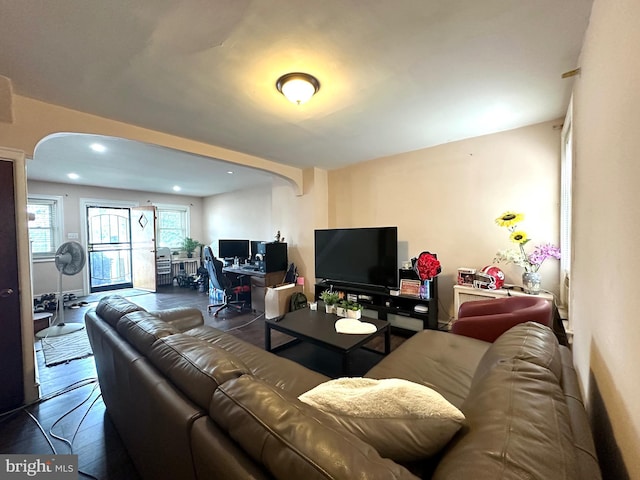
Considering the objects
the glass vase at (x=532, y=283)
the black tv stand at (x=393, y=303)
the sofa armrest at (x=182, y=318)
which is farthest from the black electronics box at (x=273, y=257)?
the glass vase at (x=532, y=283)

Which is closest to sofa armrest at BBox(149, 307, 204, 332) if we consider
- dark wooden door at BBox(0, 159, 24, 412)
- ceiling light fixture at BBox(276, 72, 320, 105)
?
dark wooden door at BBox(0, 159, 24, 412)

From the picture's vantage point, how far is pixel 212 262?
415 centimetres

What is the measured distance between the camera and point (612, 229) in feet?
3.08

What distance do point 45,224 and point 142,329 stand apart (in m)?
5.96

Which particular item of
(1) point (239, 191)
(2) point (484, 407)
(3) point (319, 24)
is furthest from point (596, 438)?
(1) point (239, 191)

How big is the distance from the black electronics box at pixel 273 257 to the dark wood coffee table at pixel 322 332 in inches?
61.5

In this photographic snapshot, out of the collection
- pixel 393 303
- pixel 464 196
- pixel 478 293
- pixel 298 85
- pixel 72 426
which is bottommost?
pixel 72 426

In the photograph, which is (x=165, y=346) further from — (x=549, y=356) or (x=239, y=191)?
(x=239, y=191)

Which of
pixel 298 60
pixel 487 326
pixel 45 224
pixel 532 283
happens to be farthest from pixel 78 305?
pixel 532 283

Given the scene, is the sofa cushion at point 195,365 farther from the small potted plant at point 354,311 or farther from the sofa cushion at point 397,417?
the small potted plant at point 354,311
